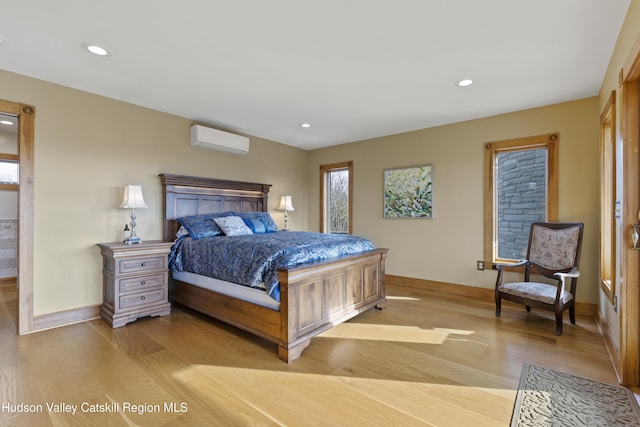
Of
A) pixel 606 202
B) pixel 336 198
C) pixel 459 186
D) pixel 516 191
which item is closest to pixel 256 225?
pixel 336 198

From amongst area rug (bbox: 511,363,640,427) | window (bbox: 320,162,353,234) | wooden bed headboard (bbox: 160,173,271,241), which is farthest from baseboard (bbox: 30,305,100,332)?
area rug (bbox: 511,363,640,427)

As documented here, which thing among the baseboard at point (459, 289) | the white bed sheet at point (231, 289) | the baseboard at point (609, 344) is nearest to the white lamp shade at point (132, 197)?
the white bed sheet at point (231, 289)

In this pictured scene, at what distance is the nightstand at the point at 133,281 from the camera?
9.91 ft

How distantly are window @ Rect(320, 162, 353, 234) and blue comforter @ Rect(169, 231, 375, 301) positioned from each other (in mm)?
2089

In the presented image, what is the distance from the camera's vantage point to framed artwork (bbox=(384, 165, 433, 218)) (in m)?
4.56

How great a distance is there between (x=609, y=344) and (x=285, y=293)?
278 centimetres

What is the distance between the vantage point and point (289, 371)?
2180 mm

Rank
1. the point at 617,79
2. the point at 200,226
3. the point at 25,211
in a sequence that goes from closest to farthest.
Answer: the point at 617,79 → the point at 25,211 → the point at 200,226

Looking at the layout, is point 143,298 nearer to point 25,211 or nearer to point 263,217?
point 25,211

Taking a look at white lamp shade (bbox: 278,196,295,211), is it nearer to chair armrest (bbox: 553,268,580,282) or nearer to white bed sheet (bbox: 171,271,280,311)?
white bed sheet (bbox: 171,271,280,311)

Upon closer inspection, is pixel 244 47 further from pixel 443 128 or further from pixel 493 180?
pixel 493 180

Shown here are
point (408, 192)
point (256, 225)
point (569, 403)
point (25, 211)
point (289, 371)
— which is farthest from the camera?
point (408, 192)

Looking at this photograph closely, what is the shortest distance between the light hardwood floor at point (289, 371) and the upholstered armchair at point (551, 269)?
10.8 inches

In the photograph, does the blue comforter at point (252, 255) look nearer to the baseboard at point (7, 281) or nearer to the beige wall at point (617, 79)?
the beige wall at point (617, 79)
